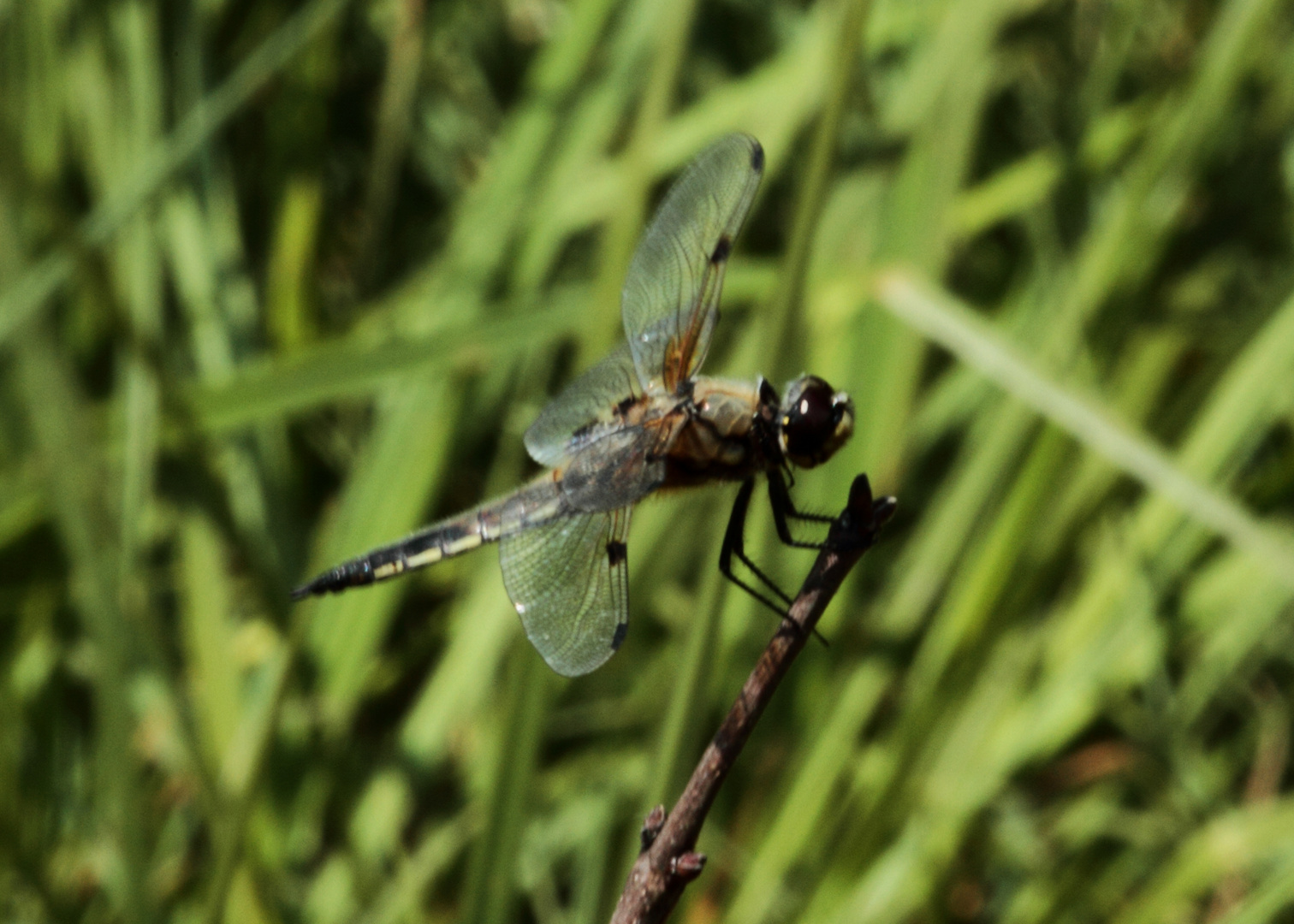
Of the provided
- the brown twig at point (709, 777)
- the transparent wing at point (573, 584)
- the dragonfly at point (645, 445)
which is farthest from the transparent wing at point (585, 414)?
the brown twig at point (709, 777)

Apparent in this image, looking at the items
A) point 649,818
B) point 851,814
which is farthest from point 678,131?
point 649,818

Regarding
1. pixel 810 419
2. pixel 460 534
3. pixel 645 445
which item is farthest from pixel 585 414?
pixel 810 419

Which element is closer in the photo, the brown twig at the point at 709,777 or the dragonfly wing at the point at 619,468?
the brown twig at the point at 709,777

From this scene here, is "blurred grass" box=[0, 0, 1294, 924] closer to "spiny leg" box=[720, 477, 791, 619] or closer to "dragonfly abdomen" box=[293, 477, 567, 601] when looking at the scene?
"spiny leg" box=[720, 477, 791, 619]

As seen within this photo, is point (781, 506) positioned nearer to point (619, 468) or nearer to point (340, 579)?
point (619, 468)

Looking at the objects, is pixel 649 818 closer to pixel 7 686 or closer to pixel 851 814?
pixel 851 814

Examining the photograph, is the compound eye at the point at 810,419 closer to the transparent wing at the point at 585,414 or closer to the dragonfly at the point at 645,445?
the dragonfly at the point at 645,445

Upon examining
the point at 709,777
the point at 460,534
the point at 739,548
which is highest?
the point at 460,534
